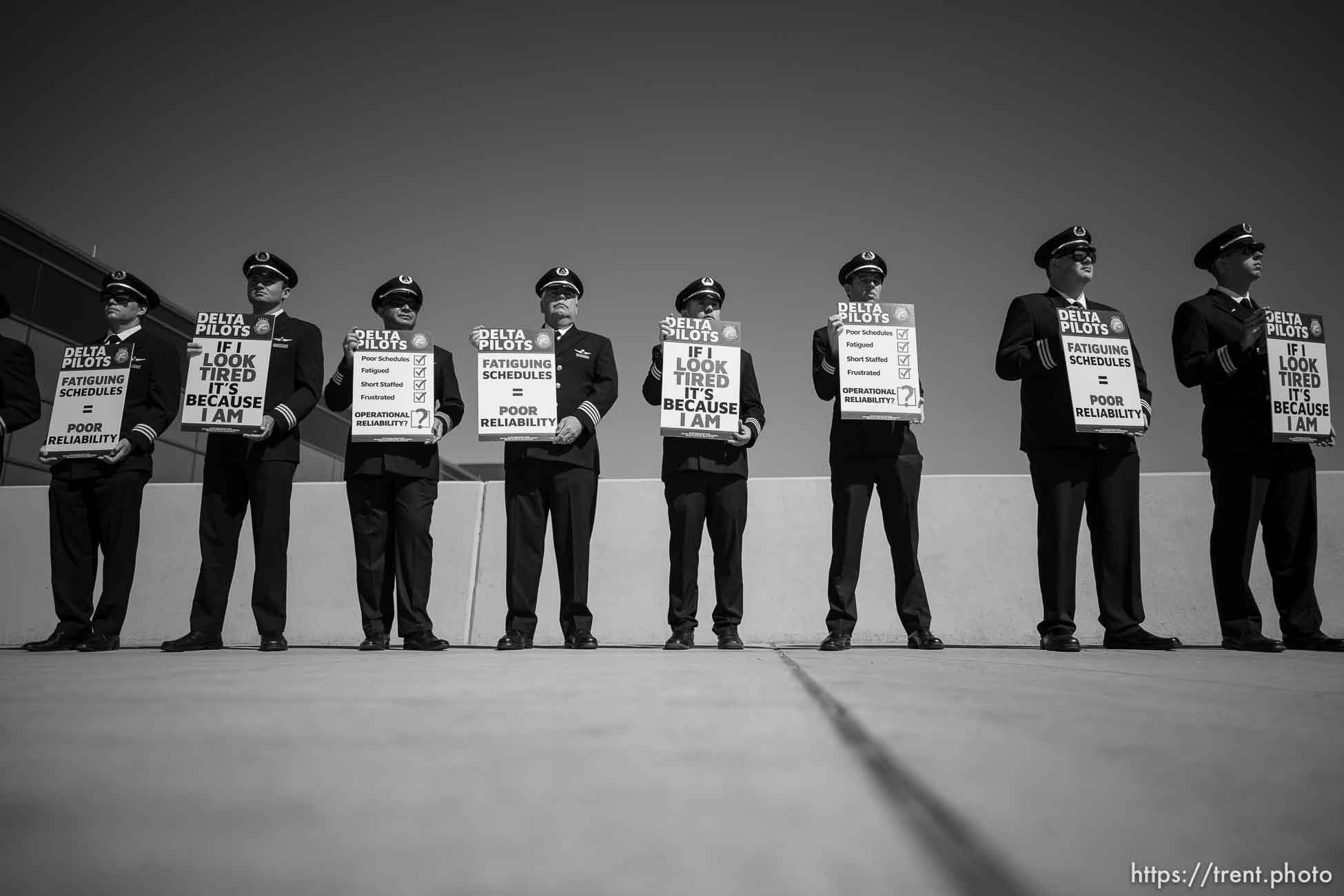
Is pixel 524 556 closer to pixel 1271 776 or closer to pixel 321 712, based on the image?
pixel 321 712

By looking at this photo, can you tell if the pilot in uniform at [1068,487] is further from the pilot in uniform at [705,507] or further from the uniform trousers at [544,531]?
the uniform trousers at [544,531]

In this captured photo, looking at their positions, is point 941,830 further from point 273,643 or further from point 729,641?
point 273,643

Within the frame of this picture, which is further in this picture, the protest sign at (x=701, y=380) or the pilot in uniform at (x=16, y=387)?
the pilot in uniform at (x=16, y=387)

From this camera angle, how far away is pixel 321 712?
1.09 m

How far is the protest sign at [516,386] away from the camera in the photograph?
13.3 ft

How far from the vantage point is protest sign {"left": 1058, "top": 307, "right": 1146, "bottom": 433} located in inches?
143

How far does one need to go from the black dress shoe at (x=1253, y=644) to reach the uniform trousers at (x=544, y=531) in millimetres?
2952

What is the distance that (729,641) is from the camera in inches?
149

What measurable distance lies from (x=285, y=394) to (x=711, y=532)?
2.35 meters

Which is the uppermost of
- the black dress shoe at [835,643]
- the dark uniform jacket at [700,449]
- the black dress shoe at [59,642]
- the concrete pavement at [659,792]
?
the dark uniform jacket at [700,449]

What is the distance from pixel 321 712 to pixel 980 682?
3.89 ft

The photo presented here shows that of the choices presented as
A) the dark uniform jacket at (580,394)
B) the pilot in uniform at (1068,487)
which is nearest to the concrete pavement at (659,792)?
the pilot in uniform at (1068,487)

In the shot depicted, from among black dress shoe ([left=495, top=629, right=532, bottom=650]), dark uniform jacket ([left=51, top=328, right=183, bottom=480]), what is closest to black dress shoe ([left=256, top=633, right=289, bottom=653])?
black dress shoe ([left=495, top=629, right=532, bottom=650])

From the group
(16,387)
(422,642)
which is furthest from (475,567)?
(16,387)
